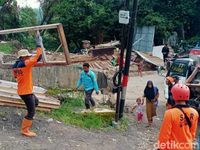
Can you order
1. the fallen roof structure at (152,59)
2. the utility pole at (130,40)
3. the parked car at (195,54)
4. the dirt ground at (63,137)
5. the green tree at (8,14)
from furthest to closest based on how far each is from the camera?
the green tree at (8,14) < the fallen roof structure at (152,59) < the parked car at (195,54) < the utility pole at (130,40) < the dirt ground at (63,137)

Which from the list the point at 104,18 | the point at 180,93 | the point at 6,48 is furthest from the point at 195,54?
the point at 180,93

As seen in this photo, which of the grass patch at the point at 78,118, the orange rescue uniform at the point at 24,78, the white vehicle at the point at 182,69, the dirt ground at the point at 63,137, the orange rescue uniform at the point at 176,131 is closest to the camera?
the orange rescue uniform at the point at 176,131

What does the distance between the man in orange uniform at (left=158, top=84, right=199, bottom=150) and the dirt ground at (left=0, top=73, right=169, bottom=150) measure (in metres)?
3.22

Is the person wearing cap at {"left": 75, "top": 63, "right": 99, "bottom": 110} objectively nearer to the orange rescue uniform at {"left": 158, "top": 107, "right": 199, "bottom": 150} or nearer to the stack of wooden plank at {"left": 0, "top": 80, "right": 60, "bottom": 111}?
the stack of wooden plank at {"left": 0, "top": 80, "right": 60, "bottom": 111}

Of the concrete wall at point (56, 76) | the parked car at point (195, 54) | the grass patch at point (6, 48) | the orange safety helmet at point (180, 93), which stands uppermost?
the orange safety helmet at point (180, 93)

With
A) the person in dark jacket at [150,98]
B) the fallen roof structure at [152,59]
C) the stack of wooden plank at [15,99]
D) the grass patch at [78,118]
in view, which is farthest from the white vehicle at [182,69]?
the fallen roof structure at [152,59]

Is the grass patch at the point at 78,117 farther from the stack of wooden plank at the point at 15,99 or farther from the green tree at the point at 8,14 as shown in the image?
the green tree at the point at 8,14

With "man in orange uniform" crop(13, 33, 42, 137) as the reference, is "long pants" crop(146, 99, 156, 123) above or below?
below

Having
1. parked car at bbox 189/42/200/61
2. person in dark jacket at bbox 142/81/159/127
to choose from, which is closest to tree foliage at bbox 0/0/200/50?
parked car at bbox 189/42/200/61

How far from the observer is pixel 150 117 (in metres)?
12.2

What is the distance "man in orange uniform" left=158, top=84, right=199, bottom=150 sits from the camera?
5.50m

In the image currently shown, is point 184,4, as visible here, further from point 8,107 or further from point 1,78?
point 8,107

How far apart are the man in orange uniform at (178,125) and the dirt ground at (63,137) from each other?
3.22m

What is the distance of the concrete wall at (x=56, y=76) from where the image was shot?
13.4m
